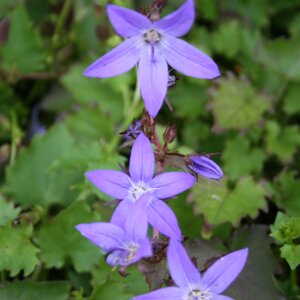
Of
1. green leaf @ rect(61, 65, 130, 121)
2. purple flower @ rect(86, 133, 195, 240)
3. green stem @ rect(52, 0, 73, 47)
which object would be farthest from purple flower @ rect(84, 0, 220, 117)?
green stem @ rect(52, 0, 73, 47)

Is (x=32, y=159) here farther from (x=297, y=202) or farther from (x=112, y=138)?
(x=297, y=202)

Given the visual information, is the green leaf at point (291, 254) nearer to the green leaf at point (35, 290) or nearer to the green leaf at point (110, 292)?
the green leaf at point (110, 292)

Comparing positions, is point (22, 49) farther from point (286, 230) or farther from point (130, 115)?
point (286, 230)

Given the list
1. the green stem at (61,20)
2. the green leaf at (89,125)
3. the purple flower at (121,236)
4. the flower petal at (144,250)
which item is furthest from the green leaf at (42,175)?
the flower petal at (144,250)

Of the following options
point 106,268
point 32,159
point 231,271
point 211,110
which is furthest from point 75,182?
point 231,271

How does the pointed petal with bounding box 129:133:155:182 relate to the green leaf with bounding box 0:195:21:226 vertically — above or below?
above

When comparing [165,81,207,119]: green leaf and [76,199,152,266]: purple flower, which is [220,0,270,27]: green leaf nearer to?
[165,81,207,119]: green leaf
